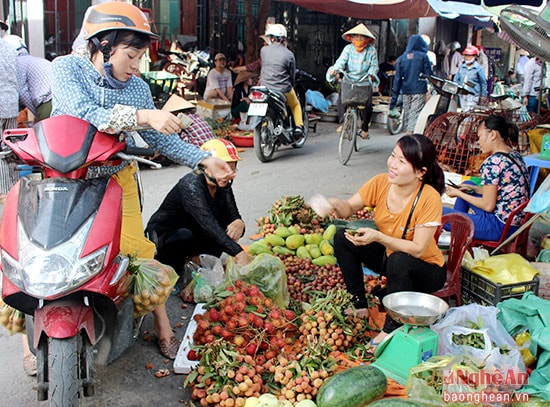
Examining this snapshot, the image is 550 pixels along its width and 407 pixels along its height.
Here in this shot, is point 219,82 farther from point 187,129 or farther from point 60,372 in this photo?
point 60,372

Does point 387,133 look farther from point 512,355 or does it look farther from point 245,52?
point 512,355

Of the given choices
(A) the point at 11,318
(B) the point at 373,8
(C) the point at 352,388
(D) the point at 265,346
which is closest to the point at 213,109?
(B) the point at 373,8

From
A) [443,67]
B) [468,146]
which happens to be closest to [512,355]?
[468,146]

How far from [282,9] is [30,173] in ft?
43.9

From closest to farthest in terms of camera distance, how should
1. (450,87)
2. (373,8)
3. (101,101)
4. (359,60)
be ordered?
(101,101), (450,87), (359,60), (373,8)

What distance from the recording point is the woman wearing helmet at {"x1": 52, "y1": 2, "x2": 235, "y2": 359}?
8.96ft

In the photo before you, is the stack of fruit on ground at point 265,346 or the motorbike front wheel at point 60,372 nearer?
the motorbike front wheel at point 60,372

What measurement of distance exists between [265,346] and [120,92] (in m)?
1.54

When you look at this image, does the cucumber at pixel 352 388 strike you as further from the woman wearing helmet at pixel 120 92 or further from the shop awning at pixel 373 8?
the shop awning at pixel 373 8

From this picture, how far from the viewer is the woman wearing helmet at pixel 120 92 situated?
2.73 metres

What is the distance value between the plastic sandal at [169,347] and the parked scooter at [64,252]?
2.34 ft

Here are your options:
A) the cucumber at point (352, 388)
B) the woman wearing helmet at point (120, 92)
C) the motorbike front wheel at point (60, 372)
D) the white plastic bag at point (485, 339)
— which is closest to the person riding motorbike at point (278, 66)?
the woman wearing helmet at point (120, 92)

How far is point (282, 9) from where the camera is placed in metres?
15.2

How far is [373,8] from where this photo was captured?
12062 mm
